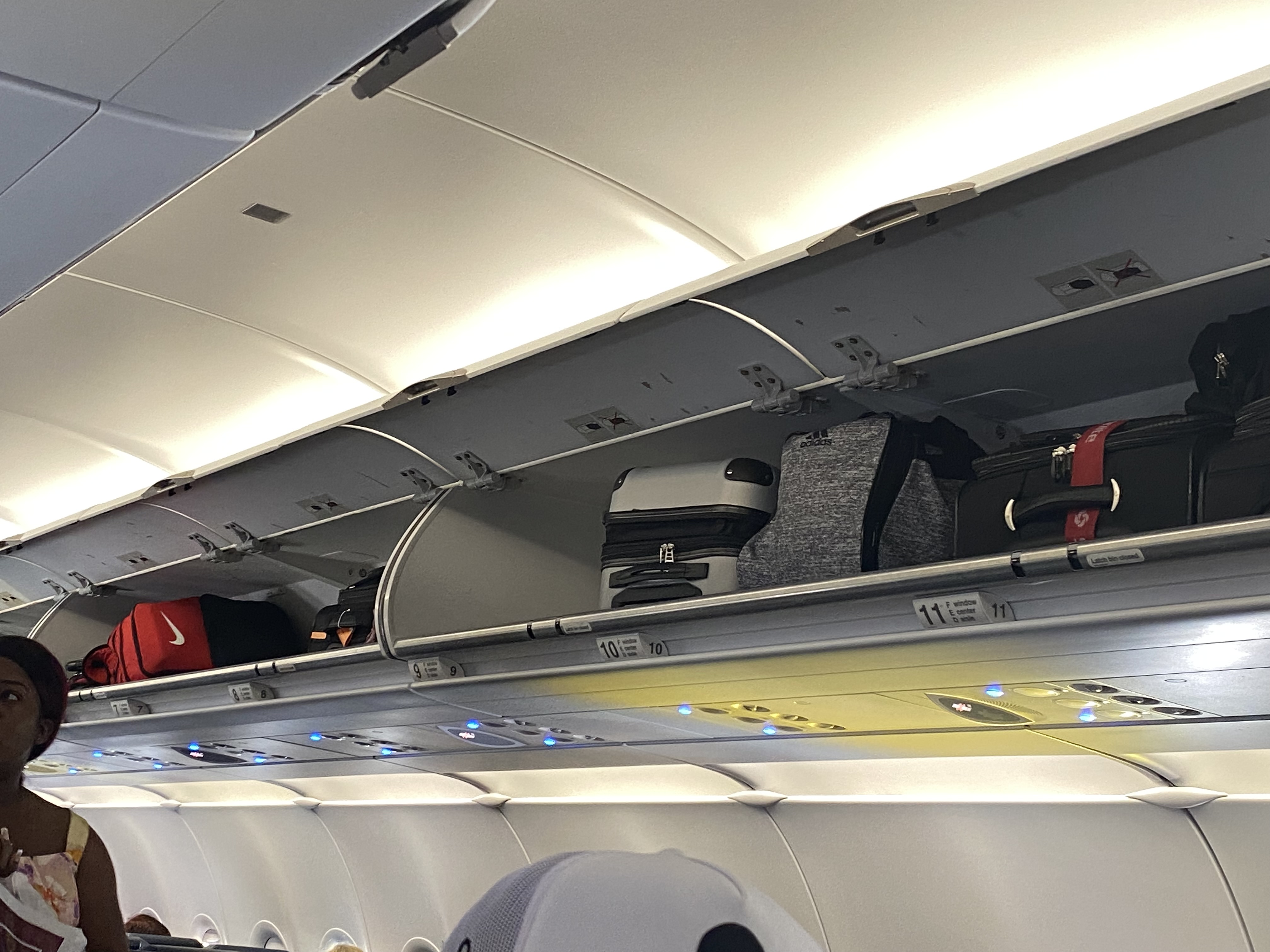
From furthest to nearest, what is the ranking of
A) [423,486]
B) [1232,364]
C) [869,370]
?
[423,486]
[869,370]
[1232,364]

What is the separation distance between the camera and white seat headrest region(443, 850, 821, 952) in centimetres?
139

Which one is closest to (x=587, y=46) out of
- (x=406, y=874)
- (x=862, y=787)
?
(x=862, y=787)

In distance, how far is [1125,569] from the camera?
9.44ft

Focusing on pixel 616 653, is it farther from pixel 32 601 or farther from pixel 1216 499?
pixel 32 601

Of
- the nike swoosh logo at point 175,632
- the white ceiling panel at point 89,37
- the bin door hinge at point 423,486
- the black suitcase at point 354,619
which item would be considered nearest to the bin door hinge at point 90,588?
the nike swoosh logo at point 175,632

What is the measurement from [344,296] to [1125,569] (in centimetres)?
322

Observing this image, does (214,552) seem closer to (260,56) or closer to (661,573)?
(661,573)


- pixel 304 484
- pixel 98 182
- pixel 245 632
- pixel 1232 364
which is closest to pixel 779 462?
pixel 1232 364

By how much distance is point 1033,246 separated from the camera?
121 inches

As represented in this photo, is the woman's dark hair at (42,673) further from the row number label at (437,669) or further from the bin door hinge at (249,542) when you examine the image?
the bin door hinge at (249,542)

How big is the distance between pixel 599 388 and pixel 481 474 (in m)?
0.98

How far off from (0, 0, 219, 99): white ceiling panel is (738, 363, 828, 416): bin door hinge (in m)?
2.33

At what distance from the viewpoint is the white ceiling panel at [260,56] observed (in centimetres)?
165

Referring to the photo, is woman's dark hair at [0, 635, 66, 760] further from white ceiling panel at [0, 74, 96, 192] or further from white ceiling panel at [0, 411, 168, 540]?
white ceiling panel at [0, 411, 168, 540]
